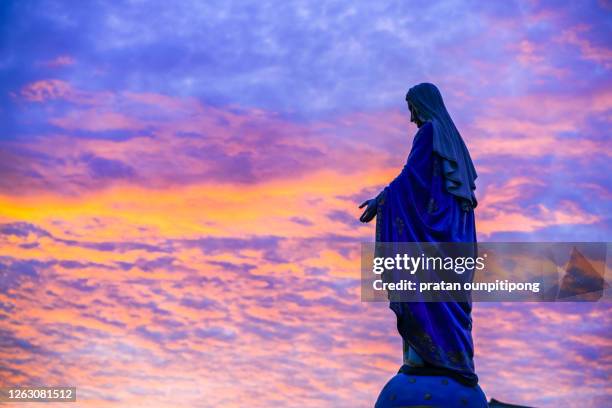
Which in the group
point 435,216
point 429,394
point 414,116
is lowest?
point 429,394

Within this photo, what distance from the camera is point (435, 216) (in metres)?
17.9

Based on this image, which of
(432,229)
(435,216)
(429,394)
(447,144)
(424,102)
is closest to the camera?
(429,394)

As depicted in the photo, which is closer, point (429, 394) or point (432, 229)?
point (429, 394)

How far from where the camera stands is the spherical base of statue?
16484 mm

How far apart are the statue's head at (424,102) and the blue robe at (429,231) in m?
0.41

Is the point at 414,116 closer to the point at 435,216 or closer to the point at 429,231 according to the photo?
the point at 435,216

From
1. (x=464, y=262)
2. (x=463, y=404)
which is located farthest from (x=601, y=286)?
(x=463, y=404)

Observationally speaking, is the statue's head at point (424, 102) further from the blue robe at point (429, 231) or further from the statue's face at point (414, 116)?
the blue robe at point (429, 231)

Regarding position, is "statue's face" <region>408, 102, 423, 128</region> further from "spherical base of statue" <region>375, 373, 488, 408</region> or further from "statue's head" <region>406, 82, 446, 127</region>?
"spherical base of statue" <region>375, 373, 488, 408</region>

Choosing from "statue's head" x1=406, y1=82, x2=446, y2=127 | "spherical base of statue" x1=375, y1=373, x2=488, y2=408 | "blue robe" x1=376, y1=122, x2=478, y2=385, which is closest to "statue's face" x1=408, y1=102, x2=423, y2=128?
"statue's head" x1=406, y1=82, x2=446, y2=127

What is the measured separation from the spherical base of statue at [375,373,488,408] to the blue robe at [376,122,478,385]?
22cm

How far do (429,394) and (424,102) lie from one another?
18.3 feet

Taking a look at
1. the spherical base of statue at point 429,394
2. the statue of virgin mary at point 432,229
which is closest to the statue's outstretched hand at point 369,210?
the statue of virgin mary at point 432,229

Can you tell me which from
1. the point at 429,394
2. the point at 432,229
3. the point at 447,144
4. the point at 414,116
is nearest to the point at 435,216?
the point at 432,229
